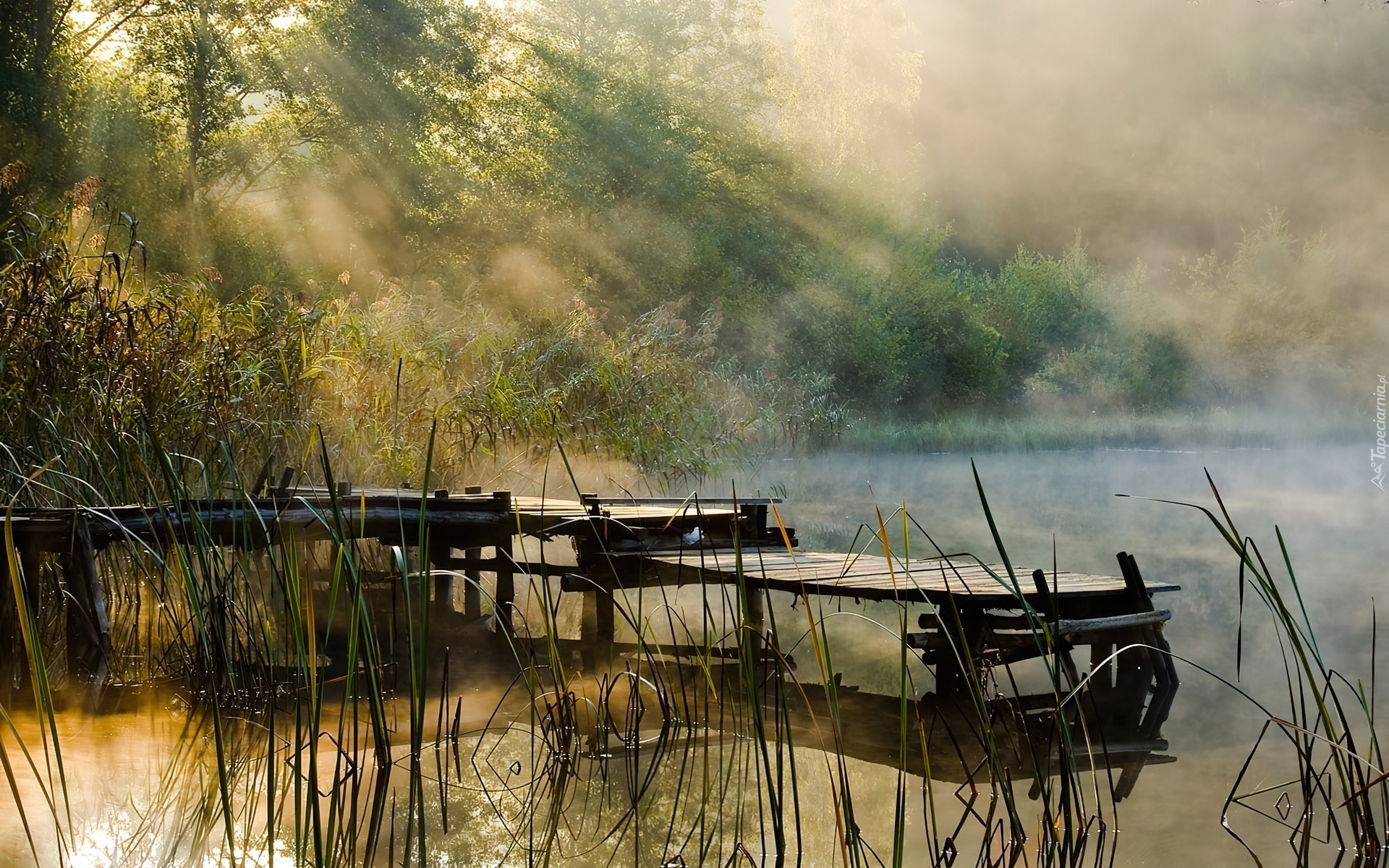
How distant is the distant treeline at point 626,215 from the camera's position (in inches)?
413

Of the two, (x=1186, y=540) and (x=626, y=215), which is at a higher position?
(x=626, y=215)

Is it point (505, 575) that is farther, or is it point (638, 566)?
point (505, 575)

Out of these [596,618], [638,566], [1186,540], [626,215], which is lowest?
[1186,540]

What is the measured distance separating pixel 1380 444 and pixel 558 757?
54.1ft

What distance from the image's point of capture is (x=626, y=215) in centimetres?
1540

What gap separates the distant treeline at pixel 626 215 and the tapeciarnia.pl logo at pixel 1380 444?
38.1 inches

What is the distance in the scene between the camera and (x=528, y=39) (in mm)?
16594

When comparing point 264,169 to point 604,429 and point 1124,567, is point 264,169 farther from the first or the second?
point 1124,567

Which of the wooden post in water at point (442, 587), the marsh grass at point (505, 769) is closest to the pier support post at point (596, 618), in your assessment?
the wooden post in water at point (442, 587)

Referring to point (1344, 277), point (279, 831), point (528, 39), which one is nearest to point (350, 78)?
point (528, 39)

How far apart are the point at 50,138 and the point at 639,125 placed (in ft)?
23.3

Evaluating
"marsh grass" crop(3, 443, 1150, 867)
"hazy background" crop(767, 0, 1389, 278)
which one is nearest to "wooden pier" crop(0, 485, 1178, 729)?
"marsh grass" crop(3, 443, 1150, 867)

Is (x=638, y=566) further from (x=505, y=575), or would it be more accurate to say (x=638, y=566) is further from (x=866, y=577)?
(x=505, y=575)

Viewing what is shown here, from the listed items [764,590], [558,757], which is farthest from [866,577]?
[558,757]
